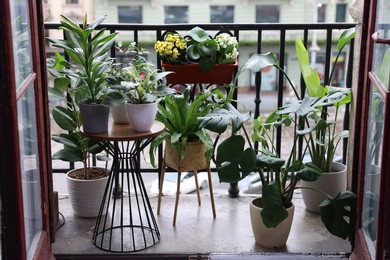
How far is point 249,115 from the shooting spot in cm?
254

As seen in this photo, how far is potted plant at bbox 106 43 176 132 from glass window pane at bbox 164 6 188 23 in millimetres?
20307

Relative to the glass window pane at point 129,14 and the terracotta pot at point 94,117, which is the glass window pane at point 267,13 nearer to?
the glass window pane at point 129,14

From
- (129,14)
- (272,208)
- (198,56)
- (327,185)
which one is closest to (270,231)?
(272,208)

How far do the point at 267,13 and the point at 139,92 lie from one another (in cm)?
2066

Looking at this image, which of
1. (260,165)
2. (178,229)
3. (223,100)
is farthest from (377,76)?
(178,229)

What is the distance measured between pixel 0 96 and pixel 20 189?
1.04ft

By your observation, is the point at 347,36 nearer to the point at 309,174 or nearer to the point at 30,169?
the point at 309,174

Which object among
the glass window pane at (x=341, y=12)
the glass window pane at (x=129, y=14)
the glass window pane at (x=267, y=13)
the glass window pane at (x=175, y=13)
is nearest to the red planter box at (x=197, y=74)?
the glass window pane at (x=129, y=14)

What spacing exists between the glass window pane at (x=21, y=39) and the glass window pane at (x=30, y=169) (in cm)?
8

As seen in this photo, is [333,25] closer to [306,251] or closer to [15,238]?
[306,251]

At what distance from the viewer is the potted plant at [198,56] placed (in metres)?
2.82

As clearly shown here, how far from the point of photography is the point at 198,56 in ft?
9.25

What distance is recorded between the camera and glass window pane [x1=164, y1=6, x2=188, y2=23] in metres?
22.8

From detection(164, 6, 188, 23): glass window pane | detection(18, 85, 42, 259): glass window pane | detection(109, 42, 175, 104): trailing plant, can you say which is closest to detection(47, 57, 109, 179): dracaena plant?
detection(109, 42, 175, 104): trailing plant
